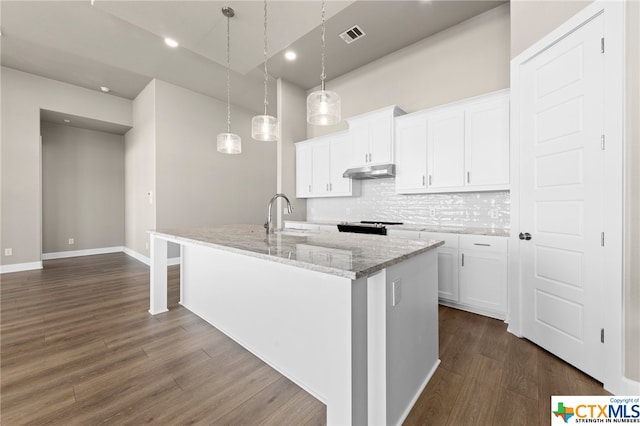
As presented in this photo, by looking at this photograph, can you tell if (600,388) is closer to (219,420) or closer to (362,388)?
(362,388)

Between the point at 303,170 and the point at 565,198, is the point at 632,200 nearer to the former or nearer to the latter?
the point at 565,198

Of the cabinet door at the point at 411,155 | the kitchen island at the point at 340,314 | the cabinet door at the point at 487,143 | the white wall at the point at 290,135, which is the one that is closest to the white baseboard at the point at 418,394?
the kitchen island at the point at 340,314

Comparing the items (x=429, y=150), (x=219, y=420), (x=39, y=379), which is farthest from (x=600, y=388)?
(x=39, y=379)

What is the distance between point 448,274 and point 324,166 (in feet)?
8.50

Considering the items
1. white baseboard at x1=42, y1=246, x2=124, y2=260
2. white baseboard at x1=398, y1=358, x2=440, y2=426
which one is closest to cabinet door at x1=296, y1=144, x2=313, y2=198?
white baseboard at x1=398, y1=358, x2=440, y2=426

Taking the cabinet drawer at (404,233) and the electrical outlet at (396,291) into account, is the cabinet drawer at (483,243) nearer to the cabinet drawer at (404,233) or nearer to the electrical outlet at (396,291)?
the cabinet drawer at (404,233)

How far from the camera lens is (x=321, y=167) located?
457 centimetres

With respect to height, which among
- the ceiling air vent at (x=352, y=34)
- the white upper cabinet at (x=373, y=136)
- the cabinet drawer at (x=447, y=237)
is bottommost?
the cabinet drawer at (x=447, y=237)

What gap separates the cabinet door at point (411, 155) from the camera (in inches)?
133

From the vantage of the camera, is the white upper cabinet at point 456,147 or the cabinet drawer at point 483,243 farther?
the white upper cabinet at point 456,147

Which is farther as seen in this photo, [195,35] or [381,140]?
[381,140]

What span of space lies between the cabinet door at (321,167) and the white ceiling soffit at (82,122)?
4.33 meters

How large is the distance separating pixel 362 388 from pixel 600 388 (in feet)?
5.53

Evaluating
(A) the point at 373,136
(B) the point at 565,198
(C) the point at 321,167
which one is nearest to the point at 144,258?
(C) the point at 321,167
